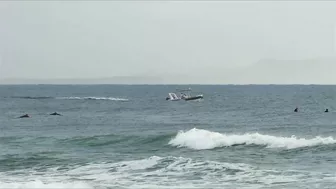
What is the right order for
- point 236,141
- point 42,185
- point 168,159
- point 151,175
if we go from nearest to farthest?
point 42,185 < point 151,175 < point 168,159 < point 236,141

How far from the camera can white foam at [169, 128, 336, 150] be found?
39906 mm

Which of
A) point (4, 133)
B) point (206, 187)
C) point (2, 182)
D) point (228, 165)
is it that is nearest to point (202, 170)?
point (228, 165)

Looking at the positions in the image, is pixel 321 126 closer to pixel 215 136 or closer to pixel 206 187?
pixel 215 136

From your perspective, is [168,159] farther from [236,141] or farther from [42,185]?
[236,141]

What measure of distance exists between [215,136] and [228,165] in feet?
44.5

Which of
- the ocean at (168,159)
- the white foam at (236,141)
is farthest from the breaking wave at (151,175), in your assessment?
the white foam at (236,141)

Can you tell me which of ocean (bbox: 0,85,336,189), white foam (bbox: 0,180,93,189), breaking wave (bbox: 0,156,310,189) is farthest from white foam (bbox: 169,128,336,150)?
white foam (bbox: 0,180,93,189)

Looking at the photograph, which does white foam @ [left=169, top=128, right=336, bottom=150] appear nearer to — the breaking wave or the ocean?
the ocean

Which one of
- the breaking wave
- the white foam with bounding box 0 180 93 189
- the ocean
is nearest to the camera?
the white foam with bounding box 0 180 93 189

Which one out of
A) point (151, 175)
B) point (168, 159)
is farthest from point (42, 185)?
point (168, 159)

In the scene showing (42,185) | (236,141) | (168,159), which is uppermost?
(236,141)

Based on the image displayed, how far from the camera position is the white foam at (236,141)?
1571 inches

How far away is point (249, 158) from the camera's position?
34750mm

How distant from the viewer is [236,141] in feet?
140
